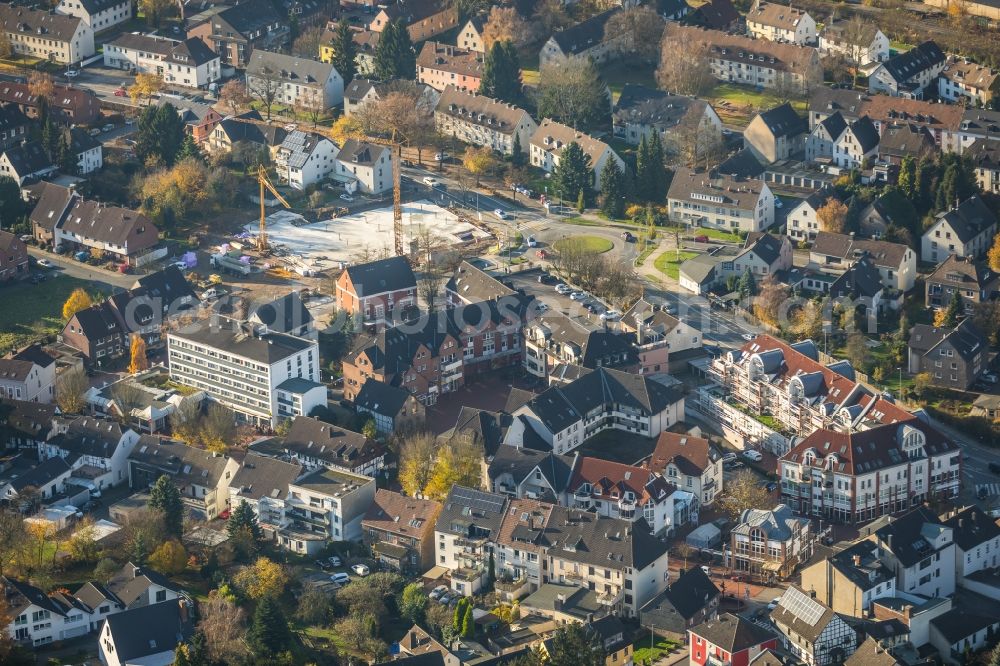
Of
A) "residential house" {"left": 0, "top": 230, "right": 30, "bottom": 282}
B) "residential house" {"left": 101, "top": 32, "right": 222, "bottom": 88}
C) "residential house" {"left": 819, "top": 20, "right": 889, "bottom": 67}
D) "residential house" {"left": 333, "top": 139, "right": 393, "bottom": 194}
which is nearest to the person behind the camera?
"residential house" {"left": 0, "top": 230, "right": 30, "bottom": 282}

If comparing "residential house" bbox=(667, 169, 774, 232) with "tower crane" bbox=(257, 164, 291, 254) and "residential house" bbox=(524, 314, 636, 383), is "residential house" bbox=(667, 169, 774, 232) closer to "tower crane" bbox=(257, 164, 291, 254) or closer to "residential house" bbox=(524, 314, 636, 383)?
"residential house" bbox=(524, 314, 636, 383)

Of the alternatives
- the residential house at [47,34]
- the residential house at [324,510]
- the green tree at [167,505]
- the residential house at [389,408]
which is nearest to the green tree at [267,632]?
the residential house at [324,510]

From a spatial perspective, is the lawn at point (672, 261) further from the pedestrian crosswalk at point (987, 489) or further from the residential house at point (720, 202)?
the pedestrian crosswalk at point (987, 489)

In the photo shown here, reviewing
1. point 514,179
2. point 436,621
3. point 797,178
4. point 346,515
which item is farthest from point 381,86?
point 436,621

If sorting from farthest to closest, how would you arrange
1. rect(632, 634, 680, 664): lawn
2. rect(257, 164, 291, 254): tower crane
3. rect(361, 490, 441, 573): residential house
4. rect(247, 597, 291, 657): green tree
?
1. rect(257, 164, 291, 254): tower crane
2. rect(361, 490, 441, 573): residential house
3. rect(632, 634, 680, 664): lawn
4. rect(247, 597, 291, 657): green tree

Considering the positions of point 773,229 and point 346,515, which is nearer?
point 346,515

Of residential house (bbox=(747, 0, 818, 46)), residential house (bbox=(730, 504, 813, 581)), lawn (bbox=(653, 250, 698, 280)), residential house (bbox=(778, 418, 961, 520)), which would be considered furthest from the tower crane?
residential house (bbox=(730, 504, 813, 581))

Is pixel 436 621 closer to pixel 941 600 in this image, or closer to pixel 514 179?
pixel 941 600
